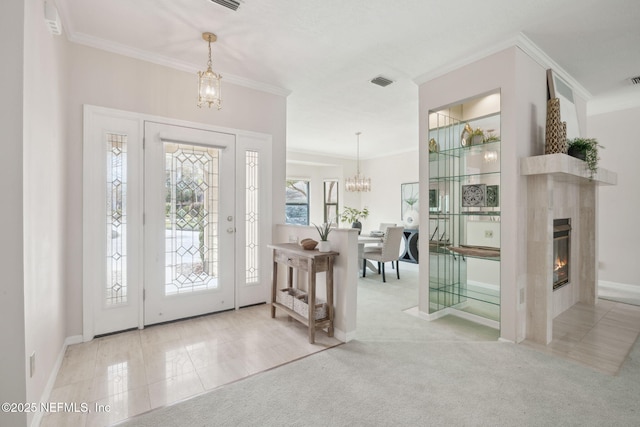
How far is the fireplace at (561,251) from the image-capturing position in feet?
10.8

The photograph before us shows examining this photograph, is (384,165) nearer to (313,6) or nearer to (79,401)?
(313,6)

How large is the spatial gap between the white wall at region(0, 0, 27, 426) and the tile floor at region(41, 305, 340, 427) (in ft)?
1.28

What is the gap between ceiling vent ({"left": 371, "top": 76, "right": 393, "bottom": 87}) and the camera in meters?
3.39

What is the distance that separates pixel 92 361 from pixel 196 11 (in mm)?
2867

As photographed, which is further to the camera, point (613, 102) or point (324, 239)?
point (613, 102)

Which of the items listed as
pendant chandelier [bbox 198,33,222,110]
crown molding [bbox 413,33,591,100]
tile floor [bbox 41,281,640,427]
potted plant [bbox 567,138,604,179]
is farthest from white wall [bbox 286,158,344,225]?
potted plant [bbox 567,138,604,179]

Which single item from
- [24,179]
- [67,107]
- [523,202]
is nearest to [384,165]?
[523,202]

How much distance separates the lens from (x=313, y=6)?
222 cm

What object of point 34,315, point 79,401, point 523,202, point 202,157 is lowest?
point 79,401

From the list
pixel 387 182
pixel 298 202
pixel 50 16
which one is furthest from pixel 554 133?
pixel 298 202

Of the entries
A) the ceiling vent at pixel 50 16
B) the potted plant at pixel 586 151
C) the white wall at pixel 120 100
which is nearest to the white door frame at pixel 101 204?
the white wall at pixel 120 100

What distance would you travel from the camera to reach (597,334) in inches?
112

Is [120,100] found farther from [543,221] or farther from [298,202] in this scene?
[298,202]

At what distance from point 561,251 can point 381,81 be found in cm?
295
